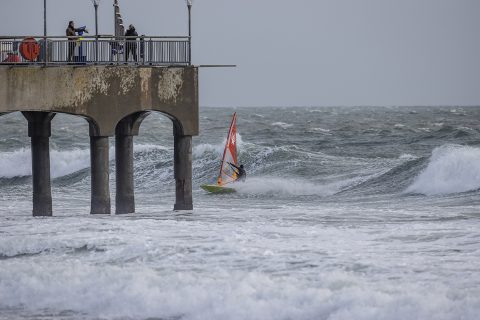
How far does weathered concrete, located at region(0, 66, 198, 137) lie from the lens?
100 feet

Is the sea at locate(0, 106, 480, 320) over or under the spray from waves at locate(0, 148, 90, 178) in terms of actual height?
over

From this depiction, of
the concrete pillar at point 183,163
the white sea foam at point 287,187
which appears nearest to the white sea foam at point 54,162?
the white sea foam at point 287,187

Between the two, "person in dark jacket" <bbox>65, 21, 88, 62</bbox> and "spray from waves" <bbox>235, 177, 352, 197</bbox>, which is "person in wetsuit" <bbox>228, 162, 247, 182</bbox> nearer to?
"spray from waves" <bbox>235, 177, 352, 197</bbox>

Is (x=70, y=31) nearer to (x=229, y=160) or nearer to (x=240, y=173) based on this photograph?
(x=229, y=160)

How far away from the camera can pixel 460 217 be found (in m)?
31.8

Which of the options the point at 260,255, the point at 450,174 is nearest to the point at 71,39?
the point at 260,255

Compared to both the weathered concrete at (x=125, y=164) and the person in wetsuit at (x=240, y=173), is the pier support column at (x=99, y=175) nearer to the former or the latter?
the weathered concrete at (x=125, y=164)

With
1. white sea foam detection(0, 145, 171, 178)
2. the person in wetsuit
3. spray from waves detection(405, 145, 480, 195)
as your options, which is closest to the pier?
spray from waves detection(405, 145, 480, 195)

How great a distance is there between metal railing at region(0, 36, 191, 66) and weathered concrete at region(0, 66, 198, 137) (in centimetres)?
48

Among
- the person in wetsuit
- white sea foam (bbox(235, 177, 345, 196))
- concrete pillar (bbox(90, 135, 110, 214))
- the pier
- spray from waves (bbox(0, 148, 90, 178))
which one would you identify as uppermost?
the pier

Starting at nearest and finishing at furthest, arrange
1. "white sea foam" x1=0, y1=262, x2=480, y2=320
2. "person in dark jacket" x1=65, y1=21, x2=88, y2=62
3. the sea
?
"white sea foam" x1=0, y1=262, x2=480, y2=320 < the sea < "person in dark jacket" x1=65, y1=21, x2=88, y2=62

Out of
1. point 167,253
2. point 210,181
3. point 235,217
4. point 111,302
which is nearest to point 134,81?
point 235,217

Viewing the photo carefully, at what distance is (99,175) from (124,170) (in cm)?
140

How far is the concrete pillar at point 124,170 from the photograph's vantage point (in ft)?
109
